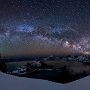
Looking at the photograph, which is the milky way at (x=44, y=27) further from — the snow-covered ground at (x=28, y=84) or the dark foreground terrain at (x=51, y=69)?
the snow-covered ground at (x=28, y=84)

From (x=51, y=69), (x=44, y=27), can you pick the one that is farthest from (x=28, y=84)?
(x=44, y=27)

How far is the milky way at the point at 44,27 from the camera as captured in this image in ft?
7.14

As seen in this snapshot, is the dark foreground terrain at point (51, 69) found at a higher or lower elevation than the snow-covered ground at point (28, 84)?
higher

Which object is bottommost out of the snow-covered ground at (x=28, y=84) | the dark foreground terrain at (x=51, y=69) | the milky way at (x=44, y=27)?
the snow-covered ground at (x=28, y=84)

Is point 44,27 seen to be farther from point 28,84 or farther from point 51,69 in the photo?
point 28,84

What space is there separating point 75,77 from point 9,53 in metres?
0.70

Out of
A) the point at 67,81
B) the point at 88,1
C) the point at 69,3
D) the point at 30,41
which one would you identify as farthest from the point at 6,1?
the point at 67,81

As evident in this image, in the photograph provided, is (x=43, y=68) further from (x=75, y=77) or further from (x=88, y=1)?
(x=88, y=1)

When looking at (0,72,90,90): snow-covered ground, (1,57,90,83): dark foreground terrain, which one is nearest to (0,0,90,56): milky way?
(1,57,90,83): dark foreground terrain

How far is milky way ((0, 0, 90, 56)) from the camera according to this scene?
2.18 meters

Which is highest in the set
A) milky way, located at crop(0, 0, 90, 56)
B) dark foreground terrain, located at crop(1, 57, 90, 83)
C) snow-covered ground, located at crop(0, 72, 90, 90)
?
milky way, located at crop(0, 0, 90, 56)

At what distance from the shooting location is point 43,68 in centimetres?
218

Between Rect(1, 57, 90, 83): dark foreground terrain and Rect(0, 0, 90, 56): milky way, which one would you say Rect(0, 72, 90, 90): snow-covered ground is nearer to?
Rect(1, 57, 90, 83): dark foreground terrain

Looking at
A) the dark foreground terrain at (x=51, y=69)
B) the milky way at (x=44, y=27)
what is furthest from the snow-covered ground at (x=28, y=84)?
the milky way at (x=44, y=27)
